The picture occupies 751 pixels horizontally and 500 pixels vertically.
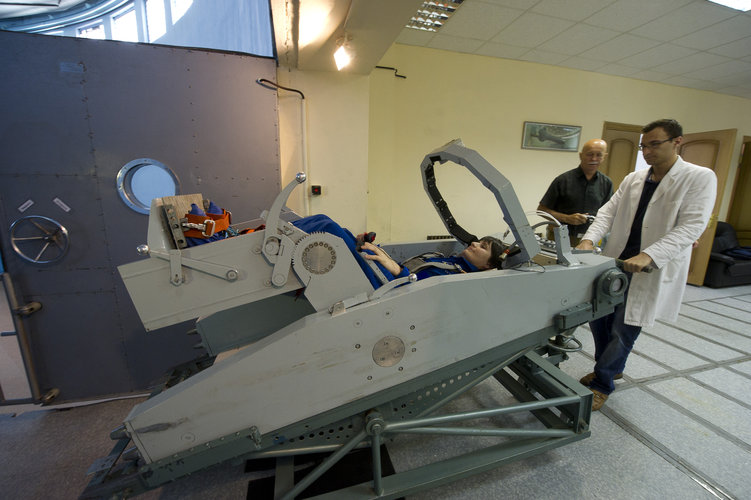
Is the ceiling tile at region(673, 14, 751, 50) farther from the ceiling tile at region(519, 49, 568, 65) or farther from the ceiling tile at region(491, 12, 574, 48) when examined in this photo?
the ceiling tile at region(491, 12, 574, 48)

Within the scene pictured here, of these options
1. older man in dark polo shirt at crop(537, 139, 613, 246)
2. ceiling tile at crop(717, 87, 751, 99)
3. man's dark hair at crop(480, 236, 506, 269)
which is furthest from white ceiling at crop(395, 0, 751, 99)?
man's dark hair at crop(480, 236, 506, 269)

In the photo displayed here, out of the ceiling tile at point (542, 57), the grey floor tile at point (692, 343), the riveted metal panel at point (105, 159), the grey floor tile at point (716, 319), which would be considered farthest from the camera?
the ceiling tile at point (542, 57)

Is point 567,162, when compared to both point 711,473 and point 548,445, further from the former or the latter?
point 548,445

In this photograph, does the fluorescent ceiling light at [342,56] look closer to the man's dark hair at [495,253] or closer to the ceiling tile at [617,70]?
the man's dark hair at [495,253]

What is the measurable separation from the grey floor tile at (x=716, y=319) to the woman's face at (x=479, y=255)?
342cm

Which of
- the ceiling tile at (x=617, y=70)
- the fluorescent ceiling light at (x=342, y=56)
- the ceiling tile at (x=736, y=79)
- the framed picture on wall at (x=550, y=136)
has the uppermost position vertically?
the ceiling tile at (x=617, y=70)

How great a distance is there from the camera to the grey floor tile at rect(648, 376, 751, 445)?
1797 mm

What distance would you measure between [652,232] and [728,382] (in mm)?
1532

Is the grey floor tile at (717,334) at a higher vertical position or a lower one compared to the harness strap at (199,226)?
lower

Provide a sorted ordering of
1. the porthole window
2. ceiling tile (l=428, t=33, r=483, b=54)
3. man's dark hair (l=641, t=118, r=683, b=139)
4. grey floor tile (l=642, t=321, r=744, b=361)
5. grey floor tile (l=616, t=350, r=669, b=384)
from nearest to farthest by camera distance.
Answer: man's dark hair (l=641, t=118, r=683, b=139) < the porthole window < grey floor tile (l=616, t=350, r=669, b=384) < grey floor tile (l=642, t=321, r=744, b=361) < ceiling tile (l=428, t=33, r=483, b=54)

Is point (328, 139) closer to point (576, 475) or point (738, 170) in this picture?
point (576, 475)

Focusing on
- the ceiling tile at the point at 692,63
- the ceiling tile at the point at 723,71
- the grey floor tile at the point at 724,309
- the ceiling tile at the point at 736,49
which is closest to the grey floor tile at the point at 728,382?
the grey floor tile at the point at 724,309

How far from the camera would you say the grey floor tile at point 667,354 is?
244cm

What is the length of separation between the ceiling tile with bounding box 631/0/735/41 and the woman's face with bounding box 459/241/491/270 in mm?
3352
